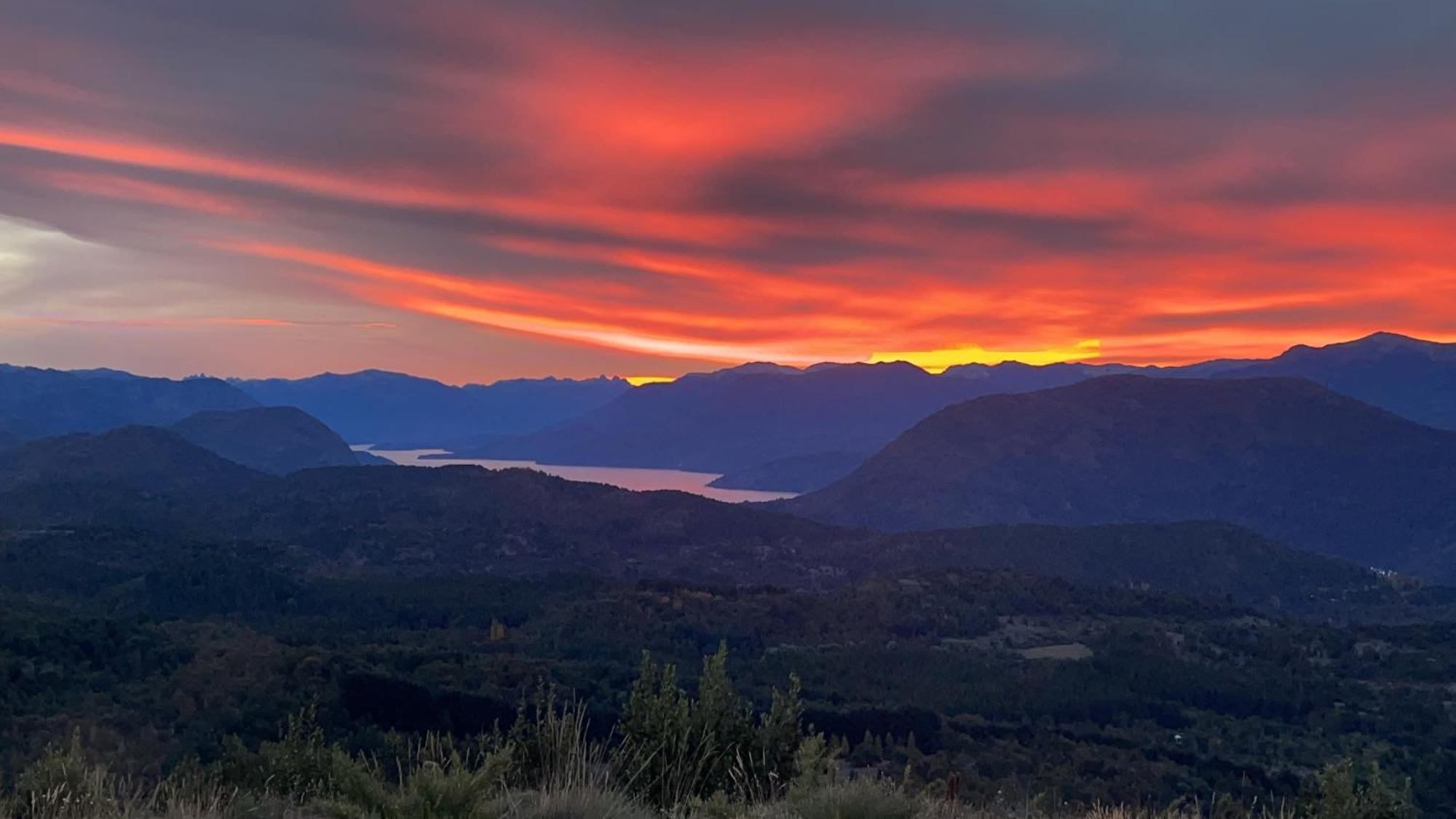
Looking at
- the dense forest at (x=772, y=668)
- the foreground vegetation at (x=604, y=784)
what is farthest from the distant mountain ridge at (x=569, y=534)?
the foreground vegetation at (x=604, y=784)

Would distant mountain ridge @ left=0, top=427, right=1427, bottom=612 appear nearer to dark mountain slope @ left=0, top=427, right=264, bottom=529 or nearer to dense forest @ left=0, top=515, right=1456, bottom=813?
dark mountain slope @ left=0, top=427, right=264, bottom=529

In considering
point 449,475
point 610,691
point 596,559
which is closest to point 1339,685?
point 610,691

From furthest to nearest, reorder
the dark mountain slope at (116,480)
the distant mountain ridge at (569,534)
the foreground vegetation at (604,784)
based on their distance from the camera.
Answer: the distant mountain ridge at (569,534)
the dark mountain slope at (116,480)
the foreground vegetation at (604,784)

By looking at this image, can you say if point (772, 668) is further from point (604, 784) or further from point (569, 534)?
point (569, 534)

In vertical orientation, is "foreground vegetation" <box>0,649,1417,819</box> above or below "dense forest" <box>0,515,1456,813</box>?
above

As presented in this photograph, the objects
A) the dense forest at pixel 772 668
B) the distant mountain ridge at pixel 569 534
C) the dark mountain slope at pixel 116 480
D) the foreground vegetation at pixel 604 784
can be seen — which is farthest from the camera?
the distant mountain ridge at pixel 569 534

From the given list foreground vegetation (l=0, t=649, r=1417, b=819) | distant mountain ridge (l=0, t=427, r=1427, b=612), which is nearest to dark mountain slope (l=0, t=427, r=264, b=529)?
distant mountain ridge (l=0, t=427, r=1427, b=612)

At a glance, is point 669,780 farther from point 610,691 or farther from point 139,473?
point 139,473

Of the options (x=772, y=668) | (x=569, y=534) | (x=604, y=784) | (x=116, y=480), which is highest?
(x=604, y=784)

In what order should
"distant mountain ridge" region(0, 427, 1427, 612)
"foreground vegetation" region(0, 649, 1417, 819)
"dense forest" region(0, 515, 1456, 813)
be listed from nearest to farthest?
"foreground vegetation" region(0, 649, 1417, 819) → "dense forest" region(0, 515, 1456, 813) → "distant mountain ridge" region(0, 427, 1427, 612)

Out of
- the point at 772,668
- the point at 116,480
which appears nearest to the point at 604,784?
the point at 772,668

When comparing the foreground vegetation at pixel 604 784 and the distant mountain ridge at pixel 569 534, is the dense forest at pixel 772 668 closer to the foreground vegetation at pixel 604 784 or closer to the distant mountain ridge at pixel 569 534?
the foreground vegetation at pixel 604 784

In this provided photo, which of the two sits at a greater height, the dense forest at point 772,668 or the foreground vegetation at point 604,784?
the foreground vegetation at point 604,784

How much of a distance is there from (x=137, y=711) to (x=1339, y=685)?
68.9 meters
